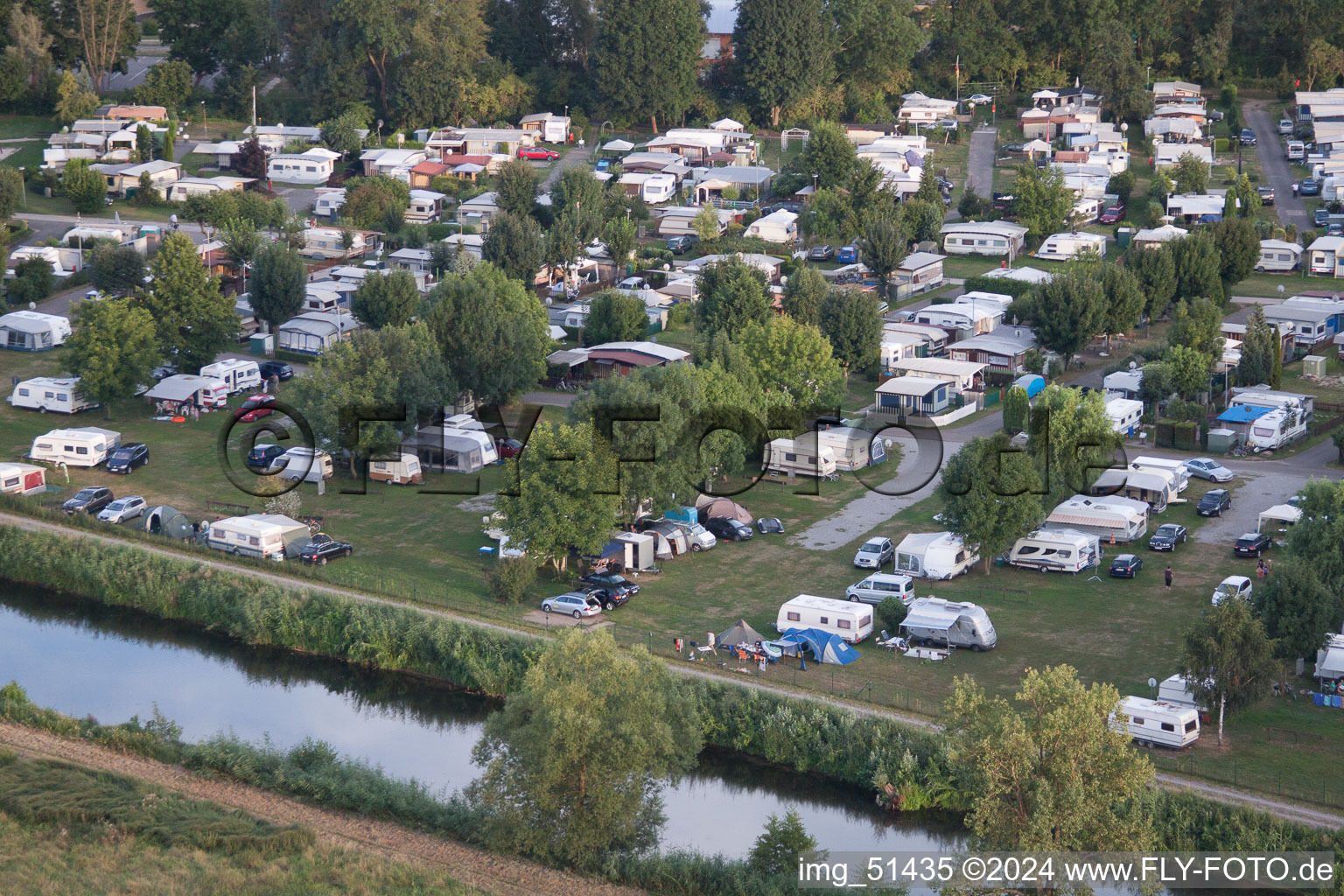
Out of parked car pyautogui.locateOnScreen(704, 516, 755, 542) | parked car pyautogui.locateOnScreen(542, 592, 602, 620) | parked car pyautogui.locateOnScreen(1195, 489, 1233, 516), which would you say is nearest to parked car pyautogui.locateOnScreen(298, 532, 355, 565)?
parked car pyautogui.locateOnScreen(542, 592, 602, 620)

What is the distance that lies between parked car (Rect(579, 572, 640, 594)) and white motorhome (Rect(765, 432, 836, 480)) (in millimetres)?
5553

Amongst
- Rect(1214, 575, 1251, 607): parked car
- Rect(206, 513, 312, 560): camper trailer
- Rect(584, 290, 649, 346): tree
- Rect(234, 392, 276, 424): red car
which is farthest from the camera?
Rect(584, 290, 649, 346): tree

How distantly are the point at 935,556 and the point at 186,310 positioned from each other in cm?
1843

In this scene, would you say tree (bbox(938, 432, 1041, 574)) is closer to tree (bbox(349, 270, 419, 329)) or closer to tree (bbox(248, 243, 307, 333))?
tree (bbox(349, 270, 419, 329))

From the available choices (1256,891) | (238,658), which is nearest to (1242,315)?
(1256,891)

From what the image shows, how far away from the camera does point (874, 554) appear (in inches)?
962

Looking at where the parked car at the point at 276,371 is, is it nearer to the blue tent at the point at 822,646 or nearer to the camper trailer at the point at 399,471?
the camper trailer at the point at 399,471

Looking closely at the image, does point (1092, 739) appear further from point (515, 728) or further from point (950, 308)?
point (950, 308)

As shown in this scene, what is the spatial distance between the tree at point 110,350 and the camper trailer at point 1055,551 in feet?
60.8

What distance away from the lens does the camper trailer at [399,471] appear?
28.6 metres

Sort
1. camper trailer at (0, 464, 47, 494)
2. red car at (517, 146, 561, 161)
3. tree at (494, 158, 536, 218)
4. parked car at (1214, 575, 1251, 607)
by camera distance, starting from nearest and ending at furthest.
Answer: parked car at (1214, 575, 1251, 607)
camper trailer at (0, 464, 47, 494)
tree at (494, 158, 536, 218)
red car at (517, 146, 561, 161)

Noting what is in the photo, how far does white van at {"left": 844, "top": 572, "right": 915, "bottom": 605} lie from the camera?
23.0 meters

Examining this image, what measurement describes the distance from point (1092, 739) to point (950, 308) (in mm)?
24211

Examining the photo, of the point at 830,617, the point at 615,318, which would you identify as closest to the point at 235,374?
the point at 615,318
